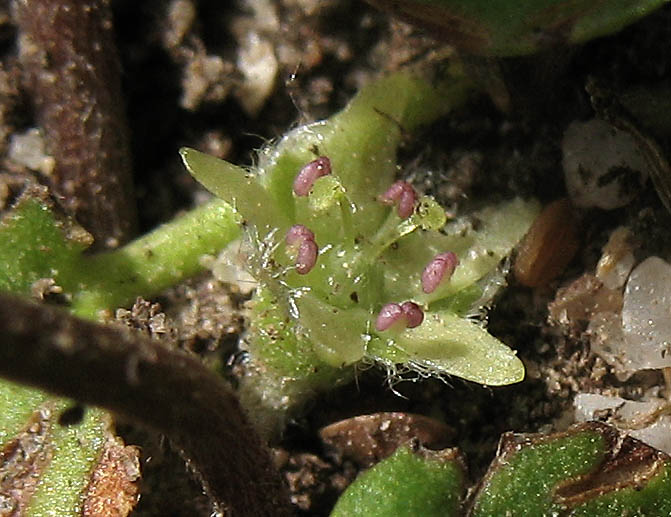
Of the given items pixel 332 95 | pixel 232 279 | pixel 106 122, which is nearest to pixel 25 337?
pixel 232 279

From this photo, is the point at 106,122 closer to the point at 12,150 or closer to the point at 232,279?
the point at 12,150

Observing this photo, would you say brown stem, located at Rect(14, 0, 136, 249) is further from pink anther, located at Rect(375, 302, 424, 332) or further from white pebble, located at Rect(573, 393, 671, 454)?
white pebble, located at Rect(573, 393, 671, 454)

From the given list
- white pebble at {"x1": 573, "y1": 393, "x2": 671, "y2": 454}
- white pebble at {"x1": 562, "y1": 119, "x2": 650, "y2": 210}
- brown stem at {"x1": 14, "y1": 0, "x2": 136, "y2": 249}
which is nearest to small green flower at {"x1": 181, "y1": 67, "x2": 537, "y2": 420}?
white pebble at {"x1": 562, "y1": 119, "x2": 650, "y2": 210}

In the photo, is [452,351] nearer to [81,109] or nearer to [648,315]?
[648,315]

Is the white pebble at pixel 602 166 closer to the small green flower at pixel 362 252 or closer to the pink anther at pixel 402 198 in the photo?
the small green flower at pixel 362 252

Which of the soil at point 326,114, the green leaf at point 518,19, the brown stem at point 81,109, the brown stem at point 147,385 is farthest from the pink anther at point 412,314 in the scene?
the brown stem at point 81,109

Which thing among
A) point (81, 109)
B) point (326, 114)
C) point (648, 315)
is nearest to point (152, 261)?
point (81, 109)
